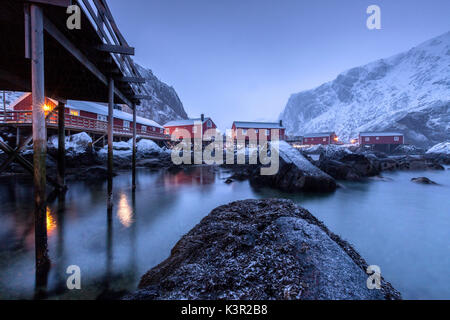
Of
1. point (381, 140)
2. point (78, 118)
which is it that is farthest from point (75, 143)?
point (381, 140)

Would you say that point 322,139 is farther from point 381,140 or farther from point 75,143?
point 75,143

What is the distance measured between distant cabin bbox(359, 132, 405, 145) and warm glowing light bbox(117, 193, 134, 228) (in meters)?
66.1

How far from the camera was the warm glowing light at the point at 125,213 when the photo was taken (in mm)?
6388

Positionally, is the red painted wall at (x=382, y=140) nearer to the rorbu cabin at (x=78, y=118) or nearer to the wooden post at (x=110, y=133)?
the rorbu cabin at (x=78, y=118)

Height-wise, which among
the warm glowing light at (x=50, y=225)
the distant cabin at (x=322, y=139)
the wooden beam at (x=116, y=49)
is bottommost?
the warm glowing light at (x=50, y=225)

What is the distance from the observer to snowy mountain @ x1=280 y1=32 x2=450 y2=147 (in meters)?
62.3

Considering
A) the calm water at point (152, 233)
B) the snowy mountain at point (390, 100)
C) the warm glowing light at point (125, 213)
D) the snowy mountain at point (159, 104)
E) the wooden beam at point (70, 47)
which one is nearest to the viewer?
the calm water at point (152, 233)

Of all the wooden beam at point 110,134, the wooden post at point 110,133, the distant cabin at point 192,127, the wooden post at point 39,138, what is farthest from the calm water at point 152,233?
the distant cabin at point 192,127

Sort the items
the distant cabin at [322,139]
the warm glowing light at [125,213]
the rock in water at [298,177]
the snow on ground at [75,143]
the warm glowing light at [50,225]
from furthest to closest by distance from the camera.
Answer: the distant cabin at [322,139] → the snow on ground at [75,143] → the rock in water at [298,177] → the warm glowing light at [125,213] → the warm glowing light at [50,225]

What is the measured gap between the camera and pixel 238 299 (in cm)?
192

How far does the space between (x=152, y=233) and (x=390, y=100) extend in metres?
123

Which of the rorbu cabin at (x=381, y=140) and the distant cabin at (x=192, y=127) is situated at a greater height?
the distant cabin at (x=192, y=127)

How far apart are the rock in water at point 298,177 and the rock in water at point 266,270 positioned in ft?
24.0

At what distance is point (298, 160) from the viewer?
1152 cm
